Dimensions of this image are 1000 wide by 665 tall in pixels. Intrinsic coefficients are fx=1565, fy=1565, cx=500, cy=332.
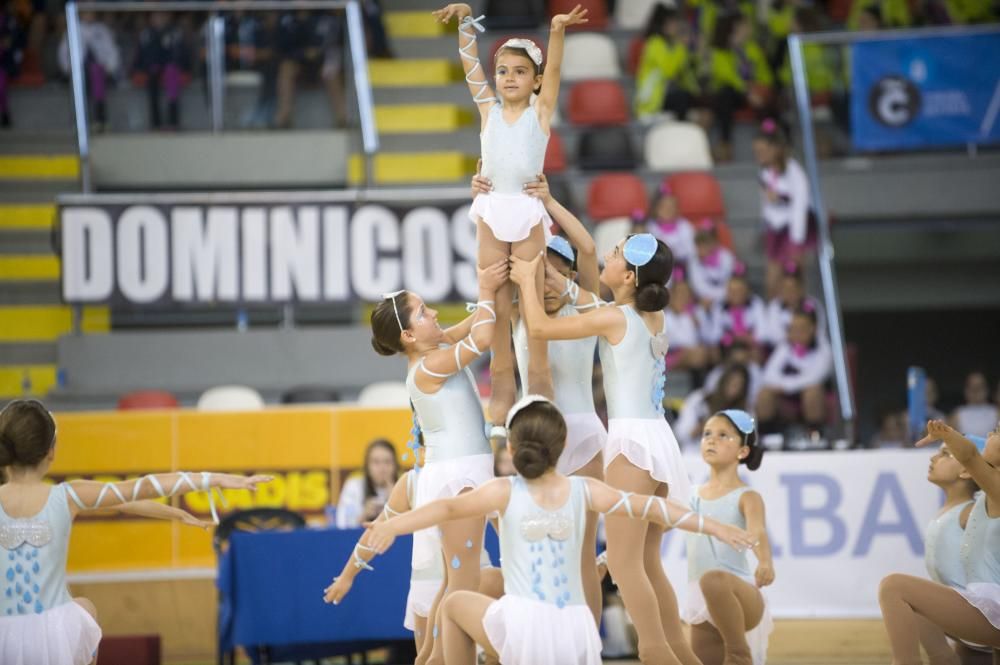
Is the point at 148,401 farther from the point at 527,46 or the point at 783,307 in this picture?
the point at 527,46

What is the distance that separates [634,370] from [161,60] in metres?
7.03

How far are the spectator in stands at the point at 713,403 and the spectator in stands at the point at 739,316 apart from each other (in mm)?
723

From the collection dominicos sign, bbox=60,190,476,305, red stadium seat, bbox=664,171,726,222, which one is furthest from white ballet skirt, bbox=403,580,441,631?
red stadium seat, bbox=664,171,726,222

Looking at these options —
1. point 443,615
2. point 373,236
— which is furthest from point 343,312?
point 443,615

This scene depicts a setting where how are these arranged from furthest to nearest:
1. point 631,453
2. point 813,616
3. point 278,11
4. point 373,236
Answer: point 278,11, point 373,236, point 813,616, point 631,453

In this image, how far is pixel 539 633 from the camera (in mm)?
4848

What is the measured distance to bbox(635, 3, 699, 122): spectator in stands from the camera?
1276cm

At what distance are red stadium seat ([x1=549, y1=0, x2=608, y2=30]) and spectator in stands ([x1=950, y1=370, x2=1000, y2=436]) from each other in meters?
4.67

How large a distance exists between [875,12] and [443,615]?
919 cm

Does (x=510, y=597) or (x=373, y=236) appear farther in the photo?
(x=373, y=236)

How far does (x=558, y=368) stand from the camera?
5875 millimetres

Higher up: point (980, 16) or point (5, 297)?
point (980, 16)

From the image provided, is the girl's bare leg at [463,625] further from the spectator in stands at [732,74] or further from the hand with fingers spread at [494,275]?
the spectator in stands at [732,74]

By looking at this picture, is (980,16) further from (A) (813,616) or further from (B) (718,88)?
(A) (813,616)
